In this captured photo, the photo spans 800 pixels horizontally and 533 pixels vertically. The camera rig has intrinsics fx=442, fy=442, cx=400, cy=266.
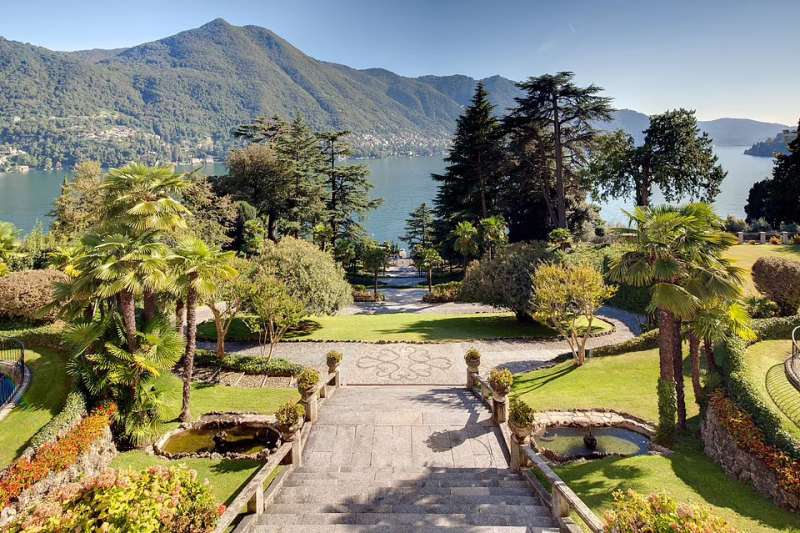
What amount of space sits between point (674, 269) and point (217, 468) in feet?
45.6

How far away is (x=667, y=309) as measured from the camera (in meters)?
12.4

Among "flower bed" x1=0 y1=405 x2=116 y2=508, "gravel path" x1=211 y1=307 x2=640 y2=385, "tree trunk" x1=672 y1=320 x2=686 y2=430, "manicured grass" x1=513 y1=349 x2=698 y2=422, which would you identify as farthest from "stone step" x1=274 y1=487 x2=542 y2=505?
"gravel path" x1=211 y1=307 x2=640 y2=385

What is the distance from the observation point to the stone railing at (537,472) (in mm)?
7652

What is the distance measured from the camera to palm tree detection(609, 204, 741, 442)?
12188mm

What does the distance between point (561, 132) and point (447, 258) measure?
920 inches

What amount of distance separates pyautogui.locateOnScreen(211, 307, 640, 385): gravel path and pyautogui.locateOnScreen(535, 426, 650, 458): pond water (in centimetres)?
506

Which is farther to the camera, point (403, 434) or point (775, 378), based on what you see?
point (775, 378)

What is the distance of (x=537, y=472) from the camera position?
11.6 m

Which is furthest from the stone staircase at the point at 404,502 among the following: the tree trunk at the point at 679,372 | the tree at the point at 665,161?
the tree at the point at 665,161

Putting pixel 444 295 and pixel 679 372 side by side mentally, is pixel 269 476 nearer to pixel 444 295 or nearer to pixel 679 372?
pixel 679 372

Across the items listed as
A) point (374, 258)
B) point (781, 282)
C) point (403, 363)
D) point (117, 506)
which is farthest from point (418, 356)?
point (374, 258)

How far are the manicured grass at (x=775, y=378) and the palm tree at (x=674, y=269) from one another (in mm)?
2332

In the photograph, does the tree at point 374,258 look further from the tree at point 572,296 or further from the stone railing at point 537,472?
the stone railing at point 537,472

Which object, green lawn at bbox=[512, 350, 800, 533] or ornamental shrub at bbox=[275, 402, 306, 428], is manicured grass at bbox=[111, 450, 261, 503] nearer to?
ornamental shrub at bbox=[275, 402, 306, 428]
